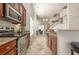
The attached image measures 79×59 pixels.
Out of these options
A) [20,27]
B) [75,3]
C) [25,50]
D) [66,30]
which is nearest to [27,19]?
[20,27]

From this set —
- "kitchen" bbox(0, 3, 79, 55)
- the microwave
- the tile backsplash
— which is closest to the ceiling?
"kitchen" bbox(0, 3, 79, 55)

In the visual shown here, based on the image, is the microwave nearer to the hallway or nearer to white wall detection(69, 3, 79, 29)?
the hallway

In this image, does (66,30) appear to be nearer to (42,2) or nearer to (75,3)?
(75,3)

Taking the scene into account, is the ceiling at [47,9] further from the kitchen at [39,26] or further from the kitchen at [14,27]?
the kitchen at [14,27]

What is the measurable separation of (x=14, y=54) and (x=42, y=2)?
2.78 ft

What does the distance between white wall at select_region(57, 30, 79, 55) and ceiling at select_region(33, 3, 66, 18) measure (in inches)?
12.9

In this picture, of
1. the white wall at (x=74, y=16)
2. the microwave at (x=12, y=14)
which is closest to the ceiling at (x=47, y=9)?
the white wall at (x=74, y=16)

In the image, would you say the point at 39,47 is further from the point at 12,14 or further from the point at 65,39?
the point at 12,14

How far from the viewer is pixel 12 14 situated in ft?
6.23

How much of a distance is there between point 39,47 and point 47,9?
614 mm

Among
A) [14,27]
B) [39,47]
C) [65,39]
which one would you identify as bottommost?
[39,47]

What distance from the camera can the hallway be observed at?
5.88 ft

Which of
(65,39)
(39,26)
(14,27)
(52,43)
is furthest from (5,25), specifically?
(65,39)
